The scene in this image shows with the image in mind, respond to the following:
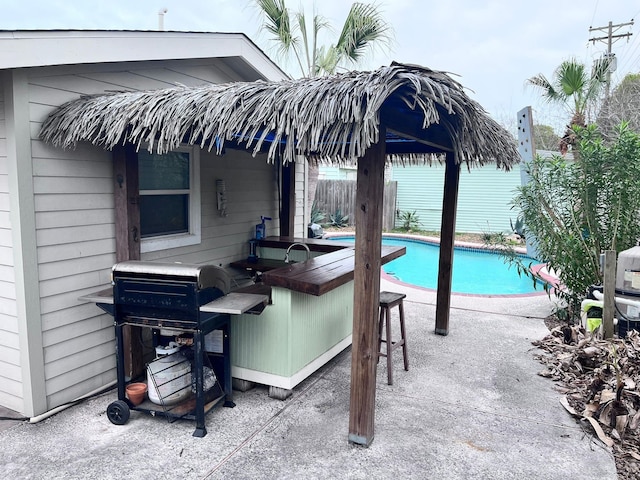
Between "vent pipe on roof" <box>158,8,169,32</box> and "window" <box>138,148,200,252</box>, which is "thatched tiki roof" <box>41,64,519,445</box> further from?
"vent pipe on roof" <box>158,8,169,32</box>

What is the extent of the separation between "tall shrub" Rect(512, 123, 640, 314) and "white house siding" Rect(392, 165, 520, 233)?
948 cm

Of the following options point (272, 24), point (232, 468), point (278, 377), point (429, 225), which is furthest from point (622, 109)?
point (232, 468)

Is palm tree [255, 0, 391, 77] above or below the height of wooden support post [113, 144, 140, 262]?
above

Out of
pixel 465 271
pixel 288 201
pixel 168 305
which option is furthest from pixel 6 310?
pixel 465 271

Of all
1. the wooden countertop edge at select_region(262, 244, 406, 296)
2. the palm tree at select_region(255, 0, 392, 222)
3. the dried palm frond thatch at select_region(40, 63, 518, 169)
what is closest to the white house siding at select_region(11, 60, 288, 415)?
the dried palm frond thatch at select_region(40, 63, 518, 169)

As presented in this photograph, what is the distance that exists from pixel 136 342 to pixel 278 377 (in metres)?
1.22

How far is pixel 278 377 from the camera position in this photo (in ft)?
12.1

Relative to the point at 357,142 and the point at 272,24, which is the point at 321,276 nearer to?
the point at 357,142

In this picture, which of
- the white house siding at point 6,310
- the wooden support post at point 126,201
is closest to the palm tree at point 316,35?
the wooden support post at point 126,201

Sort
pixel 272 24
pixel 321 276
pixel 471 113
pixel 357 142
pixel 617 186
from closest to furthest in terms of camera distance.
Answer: pixel 357 142
pixel 471 113
pixel 321 276
pixel 617 186
pixel 272 24

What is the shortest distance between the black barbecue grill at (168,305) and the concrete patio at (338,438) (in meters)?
0.15

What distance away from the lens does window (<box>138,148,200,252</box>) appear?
4086mm

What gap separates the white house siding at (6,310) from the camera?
309cm

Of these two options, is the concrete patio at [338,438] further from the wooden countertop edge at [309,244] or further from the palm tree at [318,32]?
the palm tree at [318,32]
